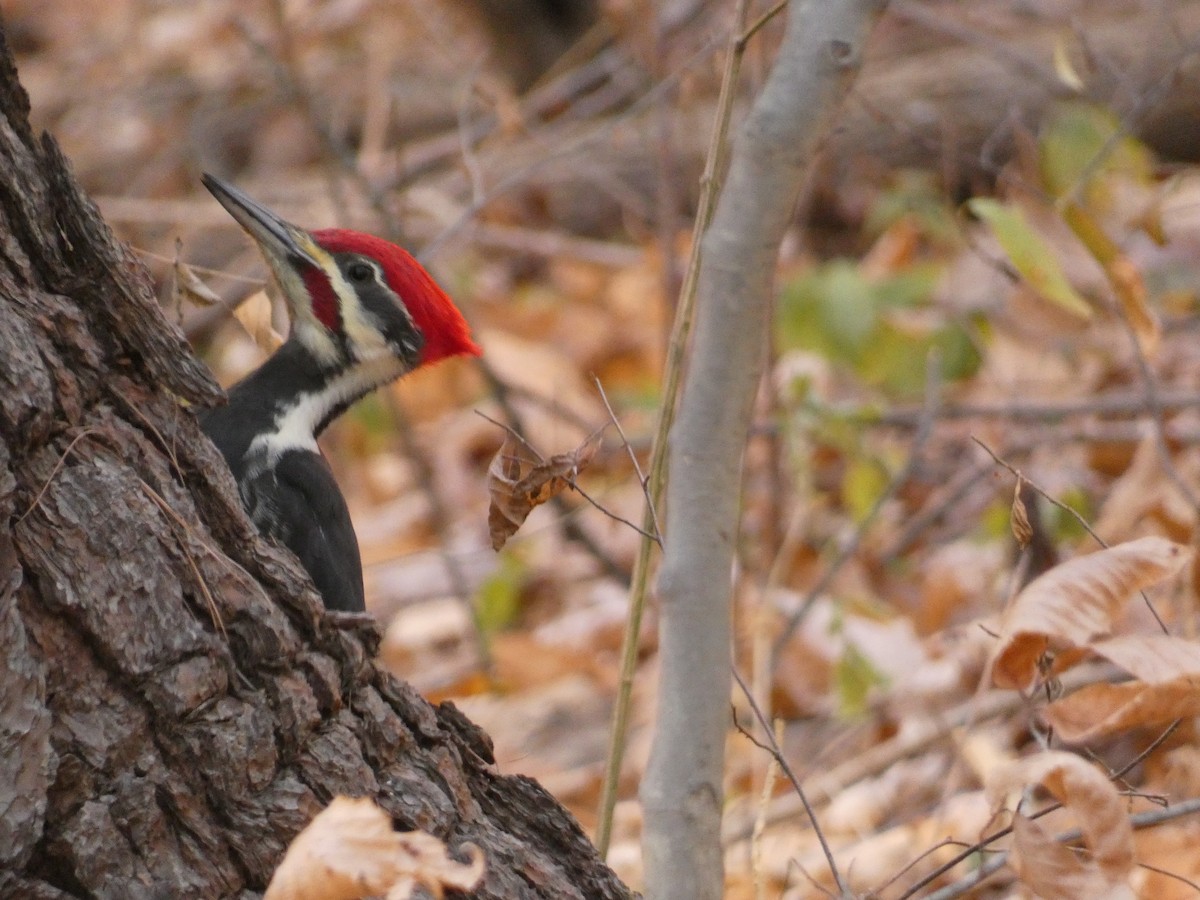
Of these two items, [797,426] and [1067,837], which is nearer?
[1067,837]

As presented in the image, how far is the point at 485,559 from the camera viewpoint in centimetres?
582

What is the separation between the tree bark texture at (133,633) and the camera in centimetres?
161

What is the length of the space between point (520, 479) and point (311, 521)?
0.77 m

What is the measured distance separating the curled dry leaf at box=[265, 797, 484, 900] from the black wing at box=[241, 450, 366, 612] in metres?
1.14

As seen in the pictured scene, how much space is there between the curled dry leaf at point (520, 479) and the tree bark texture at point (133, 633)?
0.23 meters

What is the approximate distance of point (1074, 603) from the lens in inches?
67.7

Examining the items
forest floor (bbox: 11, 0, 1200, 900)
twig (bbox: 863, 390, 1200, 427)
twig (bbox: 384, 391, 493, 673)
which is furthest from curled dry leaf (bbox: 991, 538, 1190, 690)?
twig (bbox: 384, 391, 493, 673)

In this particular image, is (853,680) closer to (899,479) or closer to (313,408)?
(899,479)

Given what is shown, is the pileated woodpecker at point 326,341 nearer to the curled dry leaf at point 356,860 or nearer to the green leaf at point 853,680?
the curled dry leaf at point 356,860

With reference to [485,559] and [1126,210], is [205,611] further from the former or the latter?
[485,559]

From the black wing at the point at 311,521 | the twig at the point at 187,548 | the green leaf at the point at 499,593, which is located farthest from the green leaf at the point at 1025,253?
the green leaf at the point at 499,593

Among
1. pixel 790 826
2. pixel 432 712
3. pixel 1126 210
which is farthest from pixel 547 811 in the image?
pixel 1126 210

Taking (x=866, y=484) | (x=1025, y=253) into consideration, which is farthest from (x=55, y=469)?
(x=866, y=484)

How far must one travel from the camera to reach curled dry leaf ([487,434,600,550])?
194 cm
